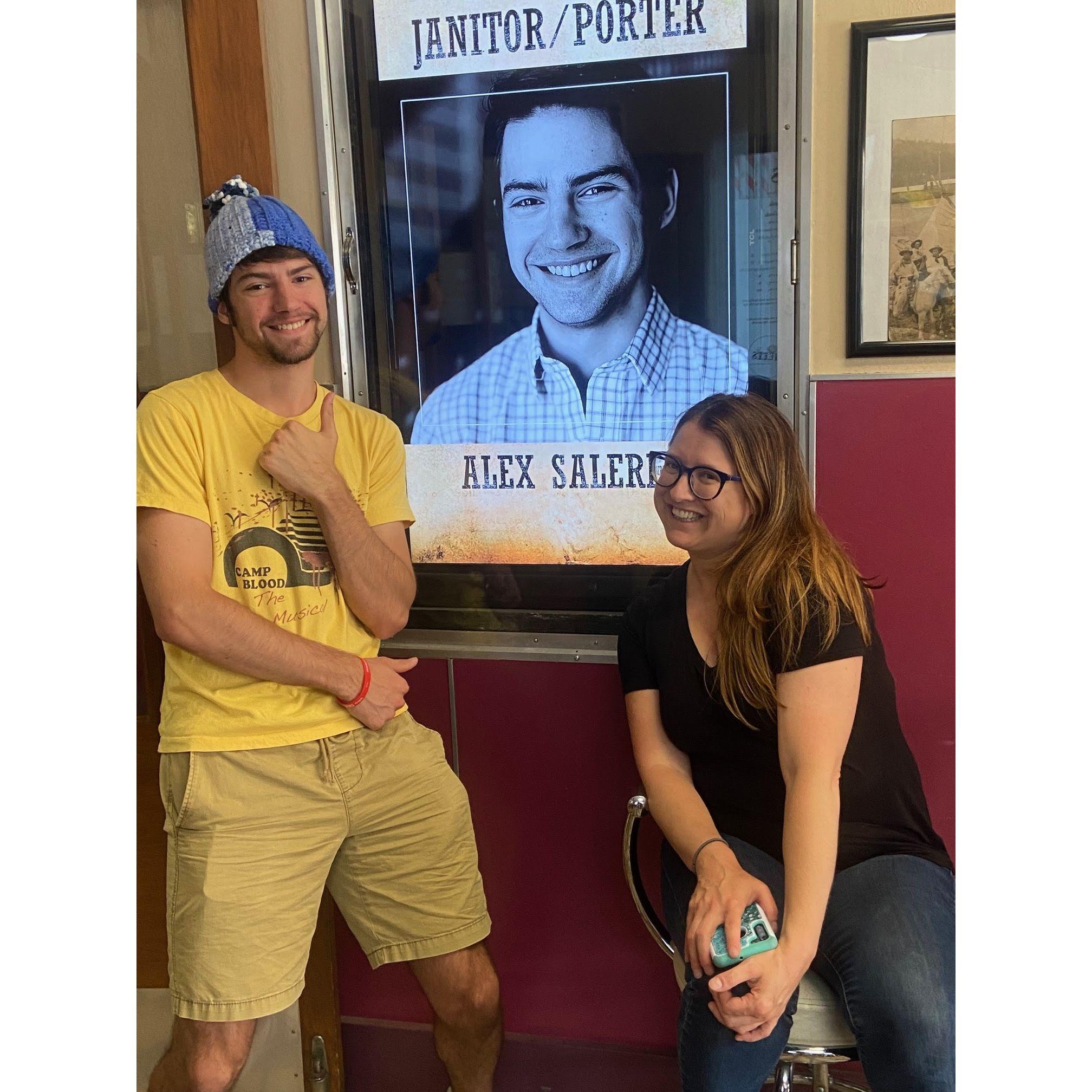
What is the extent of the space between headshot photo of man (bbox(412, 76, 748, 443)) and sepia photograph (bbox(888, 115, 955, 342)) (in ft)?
0.80

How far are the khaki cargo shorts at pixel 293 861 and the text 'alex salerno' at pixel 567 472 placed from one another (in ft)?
1.34

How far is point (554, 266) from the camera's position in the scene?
1.42m

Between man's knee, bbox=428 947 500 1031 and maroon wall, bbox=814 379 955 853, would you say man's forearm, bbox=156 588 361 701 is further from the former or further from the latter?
maroon wall, bbox=814 379 955 853

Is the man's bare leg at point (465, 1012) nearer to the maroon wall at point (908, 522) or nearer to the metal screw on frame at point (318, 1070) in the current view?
the metal screw on frame at point (318, 1070)

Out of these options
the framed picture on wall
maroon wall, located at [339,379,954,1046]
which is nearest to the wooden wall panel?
maroon wall, located at [339,379,954,1046]

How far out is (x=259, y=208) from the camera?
46.0 inches

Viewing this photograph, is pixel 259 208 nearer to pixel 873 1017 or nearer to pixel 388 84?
pixel 388 84

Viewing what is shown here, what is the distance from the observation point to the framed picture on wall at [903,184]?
128cm

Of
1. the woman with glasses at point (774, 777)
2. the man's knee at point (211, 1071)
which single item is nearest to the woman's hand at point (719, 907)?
the woman with glasses at point (774, 777)

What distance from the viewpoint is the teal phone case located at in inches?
43.3

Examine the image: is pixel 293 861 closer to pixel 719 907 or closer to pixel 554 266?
pixel 719 907

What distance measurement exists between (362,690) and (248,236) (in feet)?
1.99
